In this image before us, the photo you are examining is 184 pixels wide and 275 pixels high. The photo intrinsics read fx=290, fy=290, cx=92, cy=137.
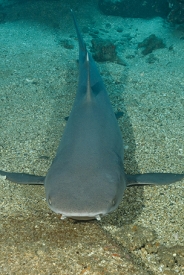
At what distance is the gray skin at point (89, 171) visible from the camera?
7.88 feet

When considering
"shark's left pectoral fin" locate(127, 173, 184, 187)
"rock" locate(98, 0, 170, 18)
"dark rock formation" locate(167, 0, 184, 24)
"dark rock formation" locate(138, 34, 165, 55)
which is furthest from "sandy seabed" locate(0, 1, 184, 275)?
"rock" locate(98, 0, 170, 18)

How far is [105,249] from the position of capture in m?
2.71

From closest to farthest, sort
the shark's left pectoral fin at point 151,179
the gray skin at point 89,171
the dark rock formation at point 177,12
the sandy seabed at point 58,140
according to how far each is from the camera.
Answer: the gray skin at point 89,171 → the sandy seabed at point 58,140 → the shark's left pectoral fin at point 151,179 → the dark rock formation at point 177,12

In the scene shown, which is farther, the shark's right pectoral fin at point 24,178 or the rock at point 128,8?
the rock at point 128,8

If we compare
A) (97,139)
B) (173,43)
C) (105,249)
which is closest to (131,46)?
(173,43)

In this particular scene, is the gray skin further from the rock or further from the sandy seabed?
the rock

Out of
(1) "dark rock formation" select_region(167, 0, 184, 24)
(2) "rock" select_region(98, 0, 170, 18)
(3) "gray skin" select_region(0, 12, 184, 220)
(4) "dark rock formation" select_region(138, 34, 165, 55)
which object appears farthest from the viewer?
(2) "rock" select_region(98, 0, 170, 18)

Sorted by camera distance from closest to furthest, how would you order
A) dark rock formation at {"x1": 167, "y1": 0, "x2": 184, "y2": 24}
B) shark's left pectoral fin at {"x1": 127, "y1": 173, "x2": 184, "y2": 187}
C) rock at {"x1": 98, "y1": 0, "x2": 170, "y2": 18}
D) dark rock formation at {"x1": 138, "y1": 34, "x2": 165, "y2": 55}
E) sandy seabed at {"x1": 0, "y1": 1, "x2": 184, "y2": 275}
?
sandy seabed at {"x1": 0, "y1": 1, "x2": 184, "y2": 275}, shark's left pectoral fin at {"x1": 127, "y1": 173, "x2": 184, "y2": 187}, dark rock formation at {"x1": 138, "y1": 34, "x2": 165, "y2": 55}, dark rock formation at {"x1": 167, "y1": 0, "x2": 184, "y2": 24}, rock at {"x1": 98, "y1": 0, "x2": 170, "y2": 18}

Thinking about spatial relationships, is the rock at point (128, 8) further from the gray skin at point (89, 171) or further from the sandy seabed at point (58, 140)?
the gray skin at point (89, 171)

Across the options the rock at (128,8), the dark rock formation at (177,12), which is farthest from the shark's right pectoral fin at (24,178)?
the rock at (128,8)

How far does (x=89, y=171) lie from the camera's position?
2.77m

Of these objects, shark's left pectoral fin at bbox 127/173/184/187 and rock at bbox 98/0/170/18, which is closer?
shark's left pectoral fin at bbox 127/173/184/187

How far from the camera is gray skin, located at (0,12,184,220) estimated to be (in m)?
2.40

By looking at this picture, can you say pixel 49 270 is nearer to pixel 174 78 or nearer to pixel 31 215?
pixel 31 215
